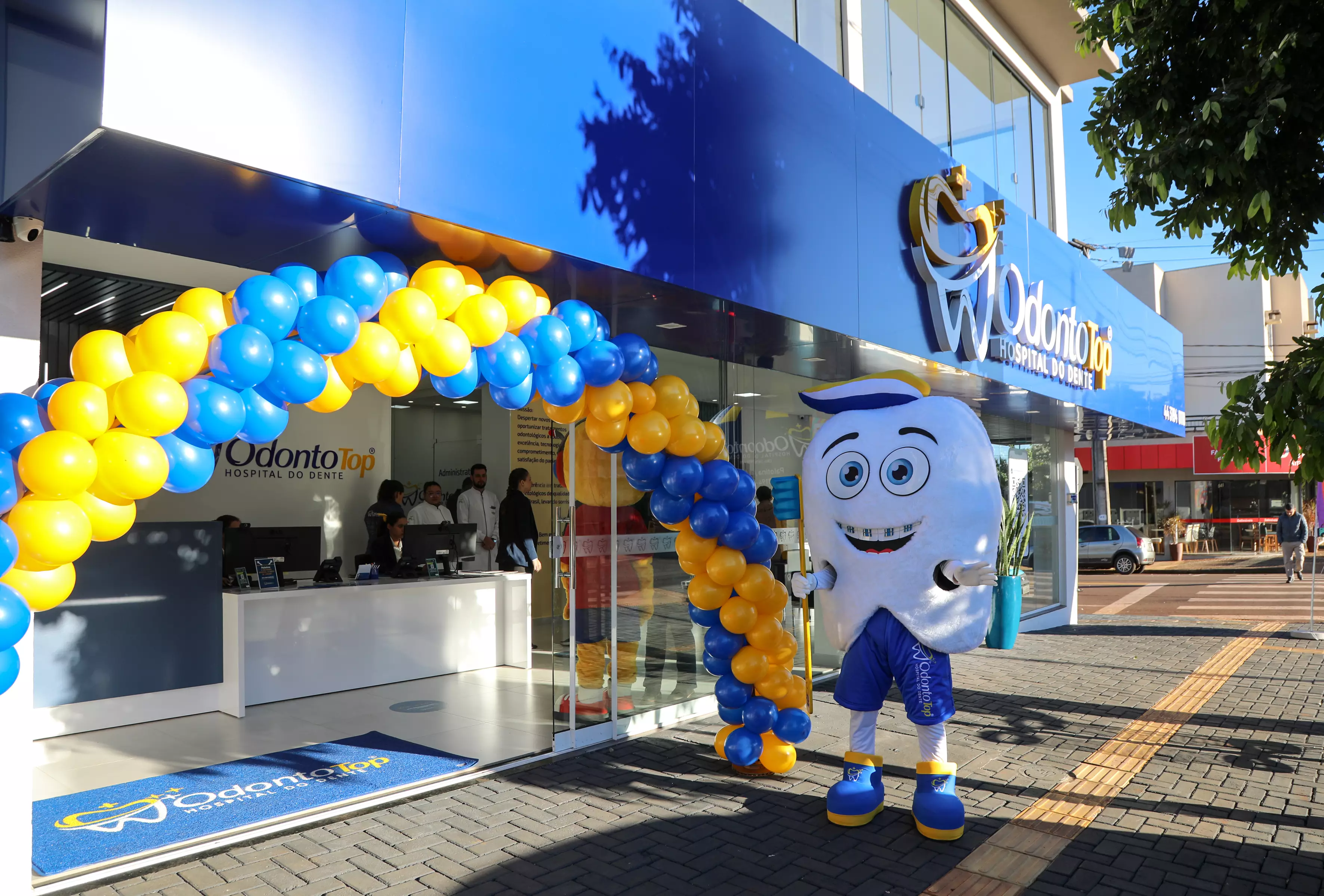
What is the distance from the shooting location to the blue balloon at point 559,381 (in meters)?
4.50

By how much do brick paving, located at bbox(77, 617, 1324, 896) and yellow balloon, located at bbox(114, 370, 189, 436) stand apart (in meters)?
2.12

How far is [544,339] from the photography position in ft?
14.6

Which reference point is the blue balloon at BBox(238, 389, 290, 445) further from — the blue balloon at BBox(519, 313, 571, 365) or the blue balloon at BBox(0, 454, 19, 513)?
the blue balloon at BBox(519, 313, 571, 365)

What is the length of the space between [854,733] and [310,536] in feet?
19.0

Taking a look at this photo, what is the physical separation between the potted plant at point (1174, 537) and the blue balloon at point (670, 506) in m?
26.0

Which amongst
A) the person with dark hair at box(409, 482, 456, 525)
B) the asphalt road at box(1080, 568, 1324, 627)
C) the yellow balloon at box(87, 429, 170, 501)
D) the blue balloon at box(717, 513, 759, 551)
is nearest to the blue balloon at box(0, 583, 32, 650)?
the yellow balloon at box(87, 429, 170, 501)

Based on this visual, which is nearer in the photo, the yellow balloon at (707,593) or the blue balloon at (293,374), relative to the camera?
the blue balloon at (293,374)

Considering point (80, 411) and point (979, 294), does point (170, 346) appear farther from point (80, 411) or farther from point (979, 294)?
point (979, 294)

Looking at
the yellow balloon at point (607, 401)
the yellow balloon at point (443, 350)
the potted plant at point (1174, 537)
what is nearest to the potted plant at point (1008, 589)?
the yellow balloon at point (607, 401)

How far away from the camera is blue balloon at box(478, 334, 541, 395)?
420cm

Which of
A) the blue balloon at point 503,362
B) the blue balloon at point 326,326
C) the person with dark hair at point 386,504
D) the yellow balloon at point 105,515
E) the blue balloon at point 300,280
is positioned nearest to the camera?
the yellow balloon at point 105,515

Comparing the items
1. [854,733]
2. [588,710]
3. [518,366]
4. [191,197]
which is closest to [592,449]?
[588,710]

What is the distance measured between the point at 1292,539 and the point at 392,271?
20.3 meters

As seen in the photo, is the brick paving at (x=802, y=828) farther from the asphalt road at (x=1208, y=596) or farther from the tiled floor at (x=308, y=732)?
the asphalt road at (x=1208, y=596)
